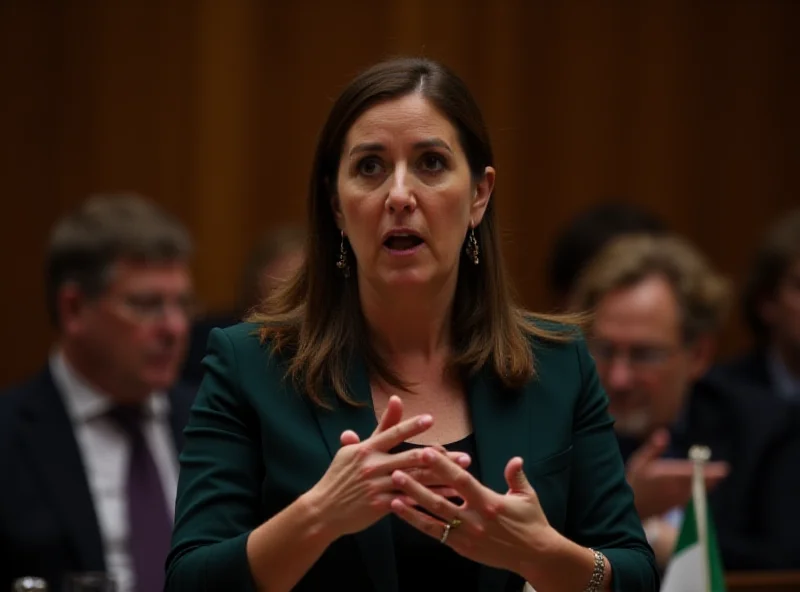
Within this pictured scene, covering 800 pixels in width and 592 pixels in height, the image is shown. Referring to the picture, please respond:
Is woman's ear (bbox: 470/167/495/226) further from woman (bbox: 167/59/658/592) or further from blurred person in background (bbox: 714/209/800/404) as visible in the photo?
blurred person in background (bbox: 714/209/800/404)

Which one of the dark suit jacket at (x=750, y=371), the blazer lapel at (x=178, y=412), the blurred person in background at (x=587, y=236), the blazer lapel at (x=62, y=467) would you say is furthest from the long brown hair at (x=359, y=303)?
the dark suit jacket at (x=750, y=371)

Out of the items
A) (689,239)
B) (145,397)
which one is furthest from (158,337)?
(689,239)

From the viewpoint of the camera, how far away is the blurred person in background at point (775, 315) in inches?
205

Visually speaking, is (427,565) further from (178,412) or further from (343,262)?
(178,412)

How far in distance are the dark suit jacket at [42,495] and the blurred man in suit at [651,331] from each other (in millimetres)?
1474

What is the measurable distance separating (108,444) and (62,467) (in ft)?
0.86

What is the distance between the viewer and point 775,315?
5289 millimetres

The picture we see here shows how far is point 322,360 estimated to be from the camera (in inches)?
88.9

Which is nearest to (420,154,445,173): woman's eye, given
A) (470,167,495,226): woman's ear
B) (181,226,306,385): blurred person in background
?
(470,167,495,226): woman's ear

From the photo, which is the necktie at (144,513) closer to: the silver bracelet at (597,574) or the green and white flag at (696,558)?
the green and white flag at (696,558)

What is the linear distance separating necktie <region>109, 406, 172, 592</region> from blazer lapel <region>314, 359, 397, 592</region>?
1583 millimetres

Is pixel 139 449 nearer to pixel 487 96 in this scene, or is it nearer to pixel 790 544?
pixel 790 544

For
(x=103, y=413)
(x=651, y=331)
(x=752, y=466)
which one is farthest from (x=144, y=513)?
(x=752, y=466)

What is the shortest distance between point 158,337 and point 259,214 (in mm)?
1742
